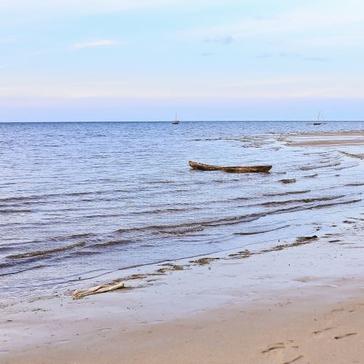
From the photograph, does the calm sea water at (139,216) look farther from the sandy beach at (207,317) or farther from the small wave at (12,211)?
the sandy beach at (207,317)

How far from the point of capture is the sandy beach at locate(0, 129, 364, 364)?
5.16 meters

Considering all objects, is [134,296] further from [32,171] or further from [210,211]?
[32,171]

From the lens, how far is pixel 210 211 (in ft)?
53.9

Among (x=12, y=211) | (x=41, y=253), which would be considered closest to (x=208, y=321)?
(x=41, y=253)

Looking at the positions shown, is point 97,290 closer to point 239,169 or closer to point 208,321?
point 208,321

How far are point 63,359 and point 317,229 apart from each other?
8884 millimetres

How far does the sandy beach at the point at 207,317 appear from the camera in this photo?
516cm

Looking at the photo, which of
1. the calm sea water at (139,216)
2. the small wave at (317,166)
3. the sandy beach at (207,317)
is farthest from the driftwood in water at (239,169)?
the sandy beach at (207,317)

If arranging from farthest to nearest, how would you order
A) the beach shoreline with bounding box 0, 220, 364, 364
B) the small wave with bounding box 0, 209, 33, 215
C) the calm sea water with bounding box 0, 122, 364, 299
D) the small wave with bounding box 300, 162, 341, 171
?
the small wave with bounding box 300, 162, 341, 171, the small wave with bounding box 0, 209, 33, 215, the calm sea water with bounding box 0, 122, 364, 299, the beach shoreline with bounding box 0, 220, 364, 364

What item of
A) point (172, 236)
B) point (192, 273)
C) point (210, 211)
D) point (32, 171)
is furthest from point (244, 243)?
point (32, 171)

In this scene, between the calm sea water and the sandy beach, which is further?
the calm sea water

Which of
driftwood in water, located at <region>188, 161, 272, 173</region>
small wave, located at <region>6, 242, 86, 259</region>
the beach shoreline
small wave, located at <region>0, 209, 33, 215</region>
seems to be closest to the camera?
the beach shoreline

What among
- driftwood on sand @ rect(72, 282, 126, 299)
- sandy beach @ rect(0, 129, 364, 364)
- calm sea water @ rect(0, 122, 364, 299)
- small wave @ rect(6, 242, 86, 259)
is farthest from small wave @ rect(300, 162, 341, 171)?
driftwood on sand @ rect(72, 282, 126, 299)

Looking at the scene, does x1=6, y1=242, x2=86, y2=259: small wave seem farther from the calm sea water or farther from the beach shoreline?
the beach shoreline
